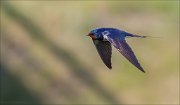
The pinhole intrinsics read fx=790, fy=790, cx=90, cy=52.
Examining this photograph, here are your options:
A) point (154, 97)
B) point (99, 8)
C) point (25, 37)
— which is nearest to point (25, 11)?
point (25, 37)

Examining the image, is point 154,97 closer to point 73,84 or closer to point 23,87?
point 73,84

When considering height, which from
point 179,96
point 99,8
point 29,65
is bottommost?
point 179,96

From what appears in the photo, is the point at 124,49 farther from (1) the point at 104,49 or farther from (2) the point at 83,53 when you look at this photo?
(2) the point at 83,53

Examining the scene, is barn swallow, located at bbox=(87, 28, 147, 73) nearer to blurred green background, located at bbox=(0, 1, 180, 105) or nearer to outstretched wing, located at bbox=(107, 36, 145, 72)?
outstretched wing, located at bbox=(107, 36, 145, 72)

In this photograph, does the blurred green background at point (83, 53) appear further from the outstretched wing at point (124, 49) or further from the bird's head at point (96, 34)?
the outstretched wing at point (124, 49)

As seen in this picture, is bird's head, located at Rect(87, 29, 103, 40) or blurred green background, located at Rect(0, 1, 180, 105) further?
blurred green background, located at Rect(0, 1, 180, 105)

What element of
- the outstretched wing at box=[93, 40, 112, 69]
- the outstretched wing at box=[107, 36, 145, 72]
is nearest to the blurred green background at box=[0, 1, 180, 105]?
the outstretched wing at box=[93, 40, 112, 69]

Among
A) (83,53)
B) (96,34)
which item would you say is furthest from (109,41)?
(83,53)
